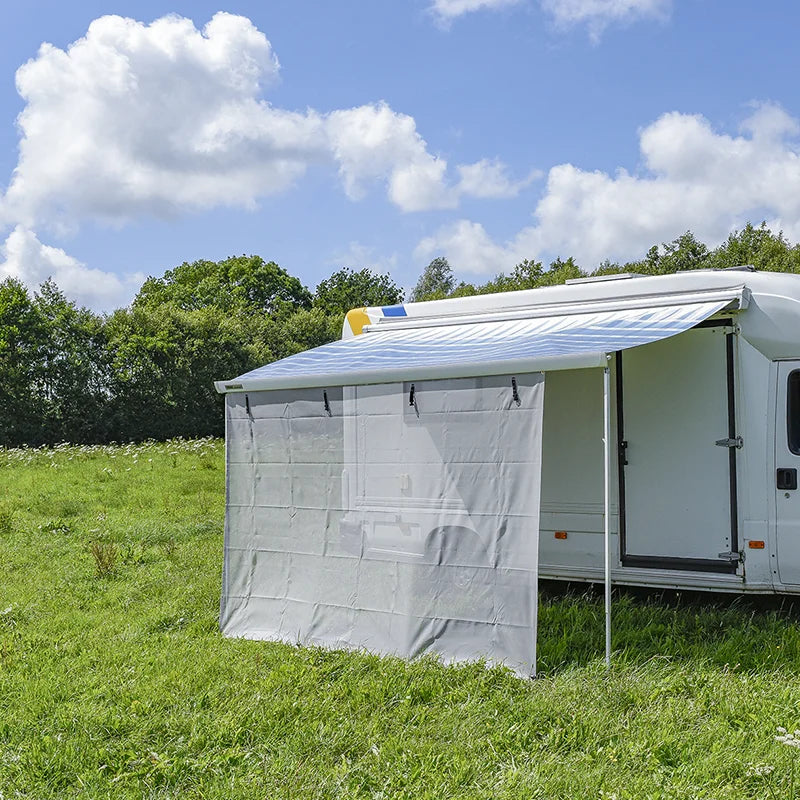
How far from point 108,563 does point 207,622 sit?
247 cm

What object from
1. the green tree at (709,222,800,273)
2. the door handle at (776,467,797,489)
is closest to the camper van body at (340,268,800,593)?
the door handle at (776,467,797,489)

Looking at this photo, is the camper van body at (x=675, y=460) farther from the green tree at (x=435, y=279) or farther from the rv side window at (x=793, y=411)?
the green tree at (x=435, y=279)

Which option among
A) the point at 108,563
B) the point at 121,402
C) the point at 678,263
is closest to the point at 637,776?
the point at 108,563

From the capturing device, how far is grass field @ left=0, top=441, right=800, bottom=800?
4547mm

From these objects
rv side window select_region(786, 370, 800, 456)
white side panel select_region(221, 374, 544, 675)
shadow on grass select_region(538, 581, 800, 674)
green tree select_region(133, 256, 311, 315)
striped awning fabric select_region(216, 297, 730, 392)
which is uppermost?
green tree select_region(133, 256, 311, 315)

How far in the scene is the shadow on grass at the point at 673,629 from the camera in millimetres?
6129

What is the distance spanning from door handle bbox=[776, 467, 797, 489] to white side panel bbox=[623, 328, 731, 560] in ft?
1.26

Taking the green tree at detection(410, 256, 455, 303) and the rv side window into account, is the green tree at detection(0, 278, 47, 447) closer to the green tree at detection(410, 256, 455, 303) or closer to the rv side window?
the rv side window

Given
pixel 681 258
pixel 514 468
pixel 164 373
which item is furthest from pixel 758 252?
pixel 514 468

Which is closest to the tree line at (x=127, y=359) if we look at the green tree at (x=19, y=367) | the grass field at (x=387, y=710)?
the green tree at (x=19, y=367)

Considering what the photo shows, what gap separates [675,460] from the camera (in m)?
7.23

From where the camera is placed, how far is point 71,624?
25.0ft

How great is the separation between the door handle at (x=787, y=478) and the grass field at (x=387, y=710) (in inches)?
40.5

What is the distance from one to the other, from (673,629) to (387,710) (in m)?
2.47
